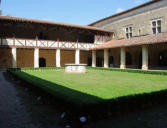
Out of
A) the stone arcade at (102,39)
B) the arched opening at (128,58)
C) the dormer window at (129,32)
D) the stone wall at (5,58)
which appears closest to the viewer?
the stone arcade at (102,39)

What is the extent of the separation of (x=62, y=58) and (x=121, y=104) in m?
20.1

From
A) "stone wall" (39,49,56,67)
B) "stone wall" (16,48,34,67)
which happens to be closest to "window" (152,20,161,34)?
"stone wall" (39,49,56,67)

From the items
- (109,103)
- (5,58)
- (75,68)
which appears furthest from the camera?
(5,58)

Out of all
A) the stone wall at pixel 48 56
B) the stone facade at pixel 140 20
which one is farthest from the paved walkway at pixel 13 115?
the stone wall at pixel 48 56

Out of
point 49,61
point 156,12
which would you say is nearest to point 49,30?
point 49,61

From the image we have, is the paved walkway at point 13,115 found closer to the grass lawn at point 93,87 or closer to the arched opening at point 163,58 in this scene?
the grass lawn at point 93,87

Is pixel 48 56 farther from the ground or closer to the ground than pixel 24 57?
farther from the ground

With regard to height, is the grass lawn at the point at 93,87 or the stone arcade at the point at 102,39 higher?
the stone arcade at the point at 102,39

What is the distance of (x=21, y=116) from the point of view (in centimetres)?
430

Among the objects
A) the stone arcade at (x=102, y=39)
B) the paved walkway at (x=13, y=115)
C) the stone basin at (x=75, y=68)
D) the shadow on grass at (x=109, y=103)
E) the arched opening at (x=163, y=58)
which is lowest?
the paved walkway at (x=13, y=115)

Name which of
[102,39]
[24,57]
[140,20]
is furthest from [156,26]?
[24,57]

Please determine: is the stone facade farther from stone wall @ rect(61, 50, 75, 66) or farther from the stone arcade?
stone wall @ rect(61, 50, 75, 66)

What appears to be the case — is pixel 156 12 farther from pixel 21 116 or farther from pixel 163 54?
pixel 21 116

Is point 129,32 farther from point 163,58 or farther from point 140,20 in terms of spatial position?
point 163,58
